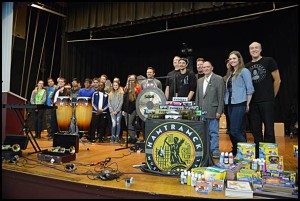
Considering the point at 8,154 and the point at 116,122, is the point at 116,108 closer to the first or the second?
the point at 116,122

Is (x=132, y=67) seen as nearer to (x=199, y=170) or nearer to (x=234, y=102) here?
(x=234, y=102)

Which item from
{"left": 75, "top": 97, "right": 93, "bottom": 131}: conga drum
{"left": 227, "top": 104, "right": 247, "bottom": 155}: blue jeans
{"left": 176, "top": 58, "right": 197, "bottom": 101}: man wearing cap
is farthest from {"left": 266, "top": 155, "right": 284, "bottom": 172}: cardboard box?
{"left": 75, "top": 97, "right": 93, "bottom": 131}: conga drum

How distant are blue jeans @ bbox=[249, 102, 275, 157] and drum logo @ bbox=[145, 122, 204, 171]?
40.4 inches

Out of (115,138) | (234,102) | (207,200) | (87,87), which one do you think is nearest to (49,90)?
(87,87)

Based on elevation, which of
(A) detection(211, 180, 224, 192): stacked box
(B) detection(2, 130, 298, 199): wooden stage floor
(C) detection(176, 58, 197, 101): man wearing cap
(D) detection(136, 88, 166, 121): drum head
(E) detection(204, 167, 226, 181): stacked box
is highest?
(C) detection(176, 58, 197, 101): man wearing cap

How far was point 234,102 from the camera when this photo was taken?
3074mm

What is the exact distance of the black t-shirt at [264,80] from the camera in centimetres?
293

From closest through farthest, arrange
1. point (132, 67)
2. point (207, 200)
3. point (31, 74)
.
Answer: point (207, 200) → point (31, 74) → point (132, 67)

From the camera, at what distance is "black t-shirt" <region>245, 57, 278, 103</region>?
115 inches

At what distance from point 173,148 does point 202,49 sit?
6.28 metres

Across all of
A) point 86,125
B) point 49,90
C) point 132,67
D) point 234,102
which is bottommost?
point 86,125

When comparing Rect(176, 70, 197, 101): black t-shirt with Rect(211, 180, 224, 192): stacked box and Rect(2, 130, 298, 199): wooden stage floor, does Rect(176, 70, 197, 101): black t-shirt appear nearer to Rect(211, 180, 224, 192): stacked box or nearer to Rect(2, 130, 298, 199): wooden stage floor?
Rect(2, 130, 298, 199): wooden stage floor

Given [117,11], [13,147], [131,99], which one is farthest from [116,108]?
[117,11]

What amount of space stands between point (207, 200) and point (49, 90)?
196 inches
